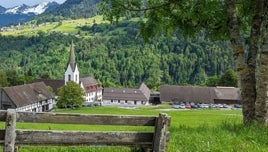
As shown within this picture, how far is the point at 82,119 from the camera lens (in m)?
6.69

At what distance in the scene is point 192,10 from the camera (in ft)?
38.9

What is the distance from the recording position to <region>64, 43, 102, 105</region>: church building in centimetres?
12119

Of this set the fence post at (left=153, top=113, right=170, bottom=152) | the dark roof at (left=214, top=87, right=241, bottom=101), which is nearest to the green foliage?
the fence post at (left=153, top=113, right=170, bottom=152)

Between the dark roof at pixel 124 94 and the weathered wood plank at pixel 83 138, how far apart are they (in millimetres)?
111746

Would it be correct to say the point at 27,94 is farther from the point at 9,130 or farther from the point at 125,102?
the point at 9,130

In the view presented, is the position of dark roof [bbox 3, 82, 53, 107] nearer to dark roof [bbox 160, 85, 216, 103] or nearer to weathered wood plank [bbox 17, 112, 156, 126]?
dark roof [bbox 160, 85, 216, 103]

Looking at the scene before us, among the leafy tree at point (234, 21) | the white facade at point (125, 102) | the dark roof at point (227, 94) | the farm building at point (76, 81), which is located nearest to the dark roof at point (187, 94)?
the dark roof at point (227, 94)

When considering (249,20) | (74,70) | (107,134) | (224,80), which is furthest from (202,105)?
(107,134)

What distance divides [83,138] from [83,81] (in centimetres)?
12518

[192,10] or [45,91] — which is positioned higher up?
[192,10]

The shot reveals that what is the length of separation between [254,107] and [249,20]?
3647 mm

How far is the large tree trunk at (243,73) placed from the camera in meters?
11.5

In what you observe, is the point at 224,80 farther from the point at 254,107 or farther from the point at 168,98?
the point at 254,107

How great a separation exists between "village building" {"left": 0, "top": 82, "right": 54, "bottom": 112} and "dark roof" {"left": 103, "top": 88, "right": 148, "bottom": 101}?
2429 centimetres
